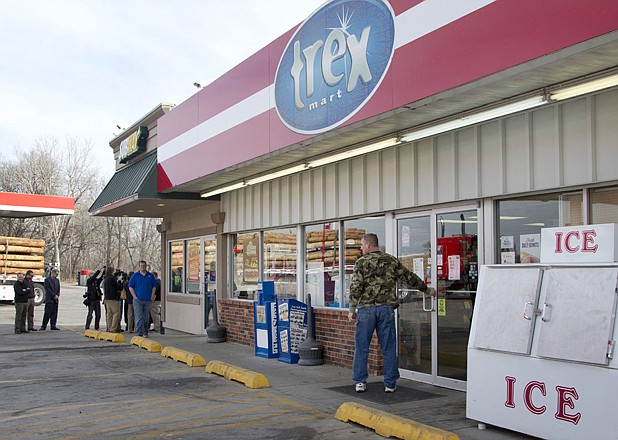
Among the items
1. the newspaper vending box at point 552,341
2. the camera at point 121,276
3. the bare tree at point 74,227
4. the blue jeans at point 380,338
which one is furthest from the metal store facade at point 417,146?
the bare tree at point 74,227

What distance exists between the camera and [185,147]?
44.4ft

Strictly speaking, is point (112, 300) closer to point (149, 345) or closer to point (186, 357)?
point (149, 345)

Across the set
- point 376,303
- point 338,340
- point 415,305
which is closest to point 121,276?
point 338,340

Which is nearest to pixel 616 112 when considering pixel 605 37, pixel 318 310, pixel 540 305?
pixel 605 37

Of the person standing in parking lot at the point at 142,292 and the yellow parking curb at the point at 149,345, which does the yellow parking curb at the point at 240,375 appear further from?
the person standing in parking lot at the point at 142,292

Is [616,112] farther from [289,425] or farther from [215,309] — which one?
[215,309]

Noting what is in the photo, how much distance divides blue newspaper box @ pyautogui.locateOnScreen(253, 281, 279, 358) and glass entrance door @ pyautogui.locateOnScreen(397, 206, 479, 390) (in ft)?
9.10

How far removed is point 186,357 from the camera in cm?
1120

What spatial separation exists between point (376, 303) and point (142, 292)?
828 cm

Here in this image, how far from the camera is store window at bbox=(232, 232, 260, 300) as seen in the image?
13.8 m

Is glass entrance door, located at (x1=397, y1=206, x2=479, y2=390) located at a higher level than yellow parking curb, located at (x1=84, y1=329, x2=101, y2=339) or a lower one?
higher

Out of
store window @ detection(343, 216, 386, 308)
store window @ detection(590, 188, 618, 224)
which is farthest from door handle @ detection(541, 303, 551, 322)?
store window @ detection(343, 216, 386, 308)

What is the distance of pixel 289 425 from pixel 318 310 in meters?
4.26

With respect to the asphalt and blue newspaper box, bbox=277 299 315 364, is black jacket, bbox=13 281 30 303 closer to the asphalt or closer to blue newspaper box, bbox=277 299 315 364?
the asphalt
